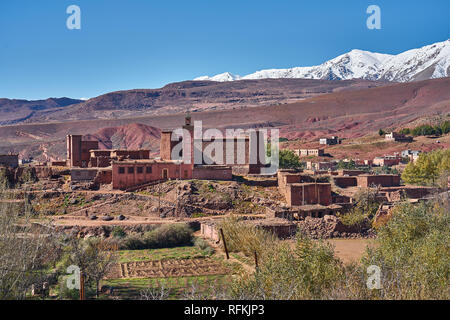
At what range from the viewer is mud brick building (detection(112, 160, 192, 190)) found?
108ft

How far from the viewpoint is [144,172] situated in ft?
109

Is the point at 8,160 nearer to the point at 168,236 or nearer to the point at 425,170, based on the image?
the point at 168,236

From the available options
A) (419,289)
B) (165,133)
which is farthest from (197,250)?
(165,133)

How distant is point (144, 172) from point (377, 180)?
653 inches

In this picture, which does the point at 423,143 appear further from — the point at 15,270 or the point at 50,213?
the point at 15,270

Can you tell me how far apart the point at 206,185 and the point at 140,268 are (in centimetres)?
1291

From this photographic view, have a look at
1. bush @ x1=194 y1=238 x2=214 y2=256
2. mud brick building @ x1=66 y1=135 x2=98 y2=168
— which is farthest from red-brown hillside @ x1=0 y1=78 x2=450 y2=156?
bush @ x1=194 y1=238 x2=214 y2=256

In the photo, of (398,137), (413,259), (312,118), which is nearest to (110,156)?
(413,259)

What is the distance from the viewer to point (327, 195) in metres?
29.7

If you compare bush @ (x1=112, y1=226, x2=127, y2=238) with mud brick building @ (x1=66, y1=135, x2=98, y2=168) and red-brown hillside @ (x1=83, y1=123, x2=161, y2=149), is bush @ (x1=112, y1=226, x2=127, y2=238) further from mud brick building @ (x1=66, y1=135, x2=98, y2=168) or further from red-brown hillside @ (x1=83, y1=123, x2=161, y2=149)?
red-brown hillside @ (x1=83, y1=123, x2=161, y2=149)

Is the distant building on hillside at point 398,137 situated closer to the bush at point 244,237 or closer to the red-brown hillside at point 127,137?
the red-brown hillside at point 127,137

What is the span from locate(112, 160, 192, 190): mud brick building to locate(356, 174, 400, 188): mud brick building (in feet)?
40.9

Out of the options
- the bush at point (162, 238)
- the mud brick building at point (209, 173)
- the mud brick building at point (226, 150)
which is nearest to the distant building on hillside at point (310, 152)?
the mud brick building at point (226, 150)

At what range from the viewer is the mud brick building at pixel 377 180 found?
3400 centimetres
